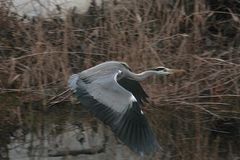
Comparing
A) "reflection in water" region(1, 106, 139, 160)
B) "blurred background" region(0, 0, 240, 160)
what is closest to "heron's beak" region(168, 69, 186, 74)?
"blurred background" region(0, 0, 240, 160)

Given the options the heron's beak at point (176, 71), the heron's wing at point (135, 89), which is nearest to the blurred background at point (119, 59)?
the heron's beak at point (176, 71)

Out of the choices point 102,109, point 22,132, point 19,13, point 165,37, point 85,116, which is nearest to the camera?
point 102,109

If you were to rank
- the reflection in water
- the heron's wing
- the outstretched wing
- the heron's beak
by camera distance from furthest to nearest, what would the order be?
the heron's beak < the heron's wing < the reflection in water < the outstretched wing

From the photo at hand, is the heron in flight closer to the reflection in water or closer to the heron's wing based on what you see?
the heron's wing

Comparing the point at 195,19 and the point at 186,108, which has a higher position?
the point at 195,19

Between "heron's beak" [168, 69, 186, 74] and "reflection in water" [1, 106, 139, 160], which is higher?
"heron's beak" [168, 69, 186, 74]

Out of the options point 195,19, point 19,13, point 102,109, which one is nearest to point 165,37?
point 195,19

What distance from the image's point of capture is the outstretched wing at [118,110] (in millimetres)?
4672

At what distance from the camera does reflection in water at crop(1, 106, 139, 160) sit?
5516mm

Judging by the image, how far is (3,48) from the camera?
6.99m

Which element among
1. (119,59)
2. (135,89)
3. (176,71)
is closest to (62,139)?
(135,89)

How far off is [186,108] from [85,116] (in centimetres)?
87

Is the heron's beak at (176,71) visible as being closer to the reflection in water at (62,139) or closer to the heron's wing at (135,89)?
the heron's wing at (135,89)

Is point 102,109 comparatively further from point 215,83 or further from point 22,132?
point 215,83
